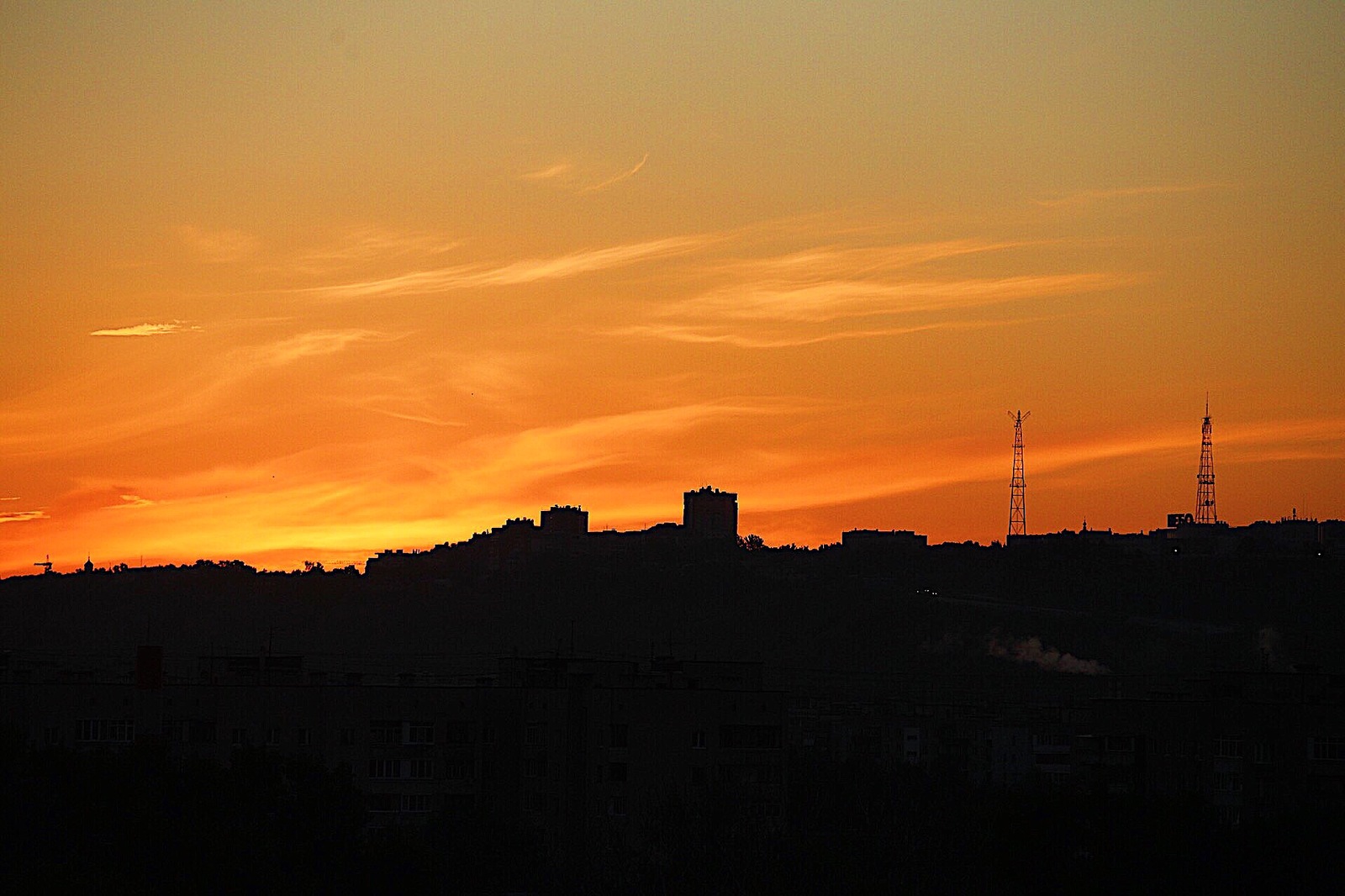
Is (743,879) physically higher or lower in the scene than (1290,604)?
lower

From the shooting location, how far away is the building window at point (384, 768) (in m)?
75.9

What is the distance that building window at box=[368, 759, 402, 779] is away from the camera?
75.9 m

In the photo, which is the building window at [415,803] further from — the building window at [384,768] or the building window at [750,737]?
the building window at [750,737]

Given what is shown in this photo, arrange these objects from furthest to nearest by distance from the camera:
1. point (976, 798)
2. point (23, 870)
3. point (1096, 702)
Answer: point (1096, 702) < point (976, 798) < point (23, 870)

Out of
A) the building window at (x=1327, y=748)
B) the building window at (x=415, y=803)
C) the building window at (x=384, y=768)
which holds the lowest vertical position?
the building window at (x=415, y=803)

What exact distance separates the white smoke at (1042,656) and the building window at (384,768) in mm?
110650

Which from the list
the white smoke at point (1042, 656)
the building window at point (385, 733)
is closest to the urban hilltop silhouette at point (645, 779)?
the building window at point (385, 733)

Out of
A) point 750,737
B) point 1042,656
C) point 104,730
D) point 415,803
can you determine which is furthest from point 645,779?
point 1042,656

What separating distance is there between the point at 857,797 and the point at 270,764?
36434mm

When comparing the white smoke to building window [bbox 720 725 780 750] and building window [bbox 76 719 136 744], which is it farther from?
building window [bbox 76 719 136 744]

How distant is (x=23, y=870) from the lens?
39844mm

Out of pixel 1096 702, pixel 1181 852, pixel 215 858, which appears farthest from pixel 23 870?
pixel 1096 702

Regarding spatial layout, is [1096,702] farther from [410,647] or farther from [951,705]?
[410,647]

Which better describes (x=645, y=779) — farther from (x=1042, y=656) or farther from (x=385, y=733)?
(x=1042, y=656)
